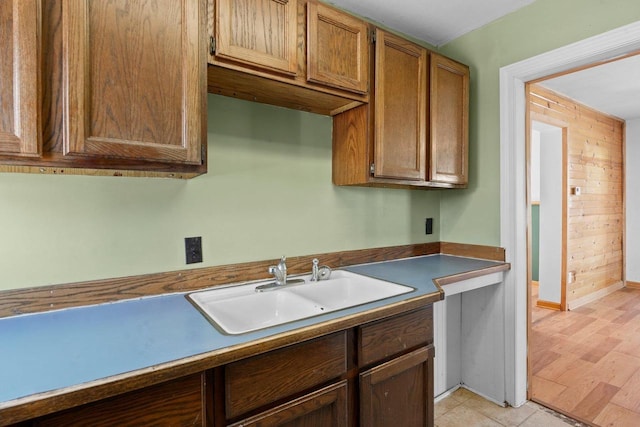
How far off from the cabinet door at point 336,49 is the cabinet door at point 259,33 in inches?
3.2

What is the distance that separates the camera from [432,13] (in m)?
1.96

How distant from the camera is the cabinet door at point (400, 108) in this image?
1.66 m

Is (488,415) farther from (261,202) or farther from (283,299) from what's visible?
(261,202)

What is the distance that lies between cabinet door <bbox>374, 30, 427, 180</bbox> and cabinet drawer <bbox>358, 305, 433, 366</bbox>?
0.69 meters

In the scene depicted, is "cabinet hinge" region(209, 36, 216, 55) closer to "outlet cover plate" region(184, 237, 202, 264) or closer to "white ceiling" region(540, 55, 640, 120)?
"outlet cover plate" region(184, 237, 202, 264)

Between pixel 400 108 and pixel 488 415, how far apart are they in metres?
1.76

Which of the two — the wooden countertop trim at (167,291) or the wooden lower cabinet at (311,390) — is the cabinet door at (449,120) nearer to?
the wooden countertop trim at (167,291)

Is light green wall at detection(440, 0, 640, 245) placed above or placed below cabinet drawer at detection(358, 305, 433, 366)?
above

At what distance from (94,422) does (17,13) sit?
39.3 inches

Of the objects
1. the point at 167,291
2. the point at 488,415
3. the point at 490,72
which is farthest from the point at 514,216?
the point at 167,291

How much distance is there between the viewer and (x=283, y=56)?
4.37ft

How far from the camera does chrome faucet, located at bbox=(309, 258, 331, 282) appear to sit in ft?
5.37

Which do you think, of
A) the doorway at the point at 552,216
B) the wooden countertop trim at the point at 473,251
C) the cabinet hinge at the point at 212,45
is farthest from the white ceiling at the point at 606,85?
the cabinet hinge at the point at 212,45

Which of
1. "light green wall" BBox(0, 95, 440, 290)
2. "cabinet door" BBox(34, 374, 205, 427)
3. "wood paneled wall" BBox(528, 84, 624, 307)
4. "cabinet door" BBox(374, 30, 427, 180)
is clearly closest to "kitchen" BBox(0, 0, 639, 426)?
"light green wall" BBox(0, 95, 440, 290)
